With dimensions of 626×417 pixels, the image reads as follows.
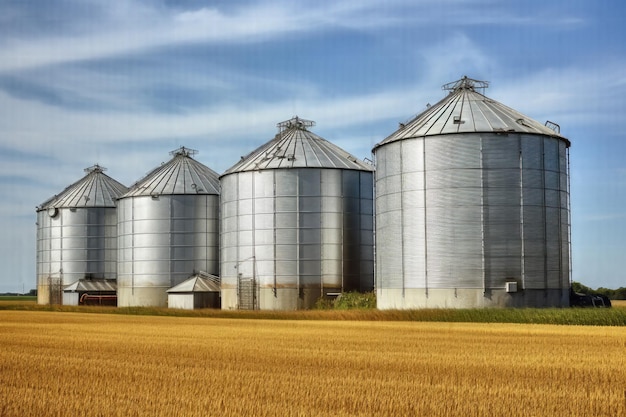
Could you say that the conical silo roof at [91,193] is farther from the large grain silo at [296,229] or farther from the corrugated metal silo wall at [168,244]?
the large grain silo at [296,229]

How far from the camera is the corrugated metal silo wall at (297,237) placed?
65.4 meters

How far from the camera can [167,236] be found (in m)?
77.7

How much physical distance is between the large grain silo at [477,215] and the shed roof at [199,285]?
22121 mm

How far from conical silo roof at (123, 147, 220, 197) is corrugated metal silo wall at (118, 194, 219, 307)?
700mm

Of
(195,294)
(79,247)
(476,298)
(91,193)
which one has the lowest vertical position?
(195,294)

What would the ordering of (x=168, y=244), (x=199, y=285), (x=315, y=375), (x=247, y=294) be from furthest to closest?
(x=168, y=244)
(x=199, y=285)
(x=247, y=294)
(x=315, y=375)

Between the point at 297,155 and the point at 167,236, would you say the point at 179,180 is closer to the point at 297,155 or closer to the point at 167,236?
the point at 167,236

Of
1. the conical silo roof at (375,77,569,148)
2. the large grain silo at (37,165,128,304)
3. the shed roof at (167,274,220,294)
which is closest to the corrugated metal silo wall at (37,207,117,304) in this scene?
the large grain silo at (37,165,128,304)

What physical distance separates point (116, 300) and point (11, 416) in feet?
243

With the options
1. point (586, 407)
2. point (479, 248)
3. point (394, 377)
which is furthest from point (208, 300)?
point (586, 407)

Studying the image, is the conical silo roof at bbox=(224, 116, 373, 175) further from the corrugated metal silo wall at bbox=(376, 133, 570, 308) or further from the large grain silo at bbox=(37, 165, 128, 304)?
the large grain silo at bbox=(37, 165, 128, 304)

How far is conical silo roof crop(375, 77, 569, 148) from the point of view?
178ft

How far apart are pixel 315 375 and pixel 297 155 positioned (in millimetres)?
49691

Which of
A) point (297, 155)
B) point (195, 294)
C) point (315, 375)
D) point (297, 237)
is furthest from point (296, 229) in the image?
point (315, 375)
